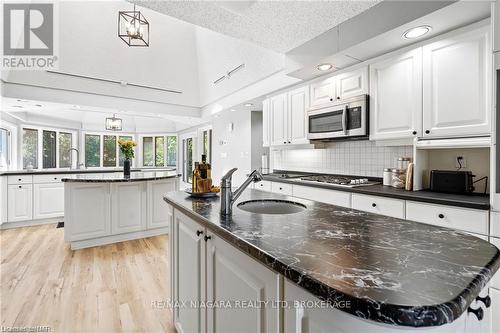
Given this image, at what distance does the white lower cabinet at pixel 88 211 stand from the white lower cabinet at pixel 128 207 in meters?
0.07

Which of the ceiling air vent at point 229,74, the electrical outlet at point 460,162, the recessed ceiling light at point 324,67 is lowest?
the electrical outlet at point 460,162

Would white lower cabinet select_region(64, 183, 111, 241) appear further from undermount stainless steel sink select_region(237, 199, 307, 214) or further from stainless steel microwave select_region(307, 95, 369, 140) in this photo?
stainless steel microwave select_region(307, 95, 369, 140)

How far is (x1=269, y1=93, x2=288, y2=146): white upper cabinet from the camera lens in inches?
143

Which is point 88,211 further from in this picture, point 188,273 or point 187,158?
point 187,158

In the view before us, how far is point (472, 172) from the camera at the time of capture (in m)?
2.09

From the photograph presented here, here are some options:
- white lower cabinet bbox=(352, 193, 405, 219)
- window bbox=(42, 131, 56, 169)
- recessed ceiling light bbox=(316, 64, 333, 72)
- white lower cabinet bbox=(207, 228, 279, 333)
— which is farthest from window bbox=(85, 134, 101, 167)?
white lower cabinet bbox=(207, 228, 279, 333)

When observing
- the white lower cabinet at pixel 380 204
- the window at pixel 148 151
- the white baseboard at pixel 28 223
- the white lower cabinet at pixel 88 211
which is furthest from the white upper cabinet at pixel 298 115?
the window at pixel 148 151

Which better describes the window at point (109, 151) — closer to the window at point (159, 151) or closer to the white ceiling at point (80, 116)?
the white ceiling at point (80, 116)

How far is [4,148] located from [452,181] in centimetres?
701

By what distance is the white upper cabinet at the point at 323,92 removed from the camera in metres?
2.94

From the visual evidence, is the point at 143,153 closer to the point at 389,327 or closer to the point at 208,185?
the point at 208,185

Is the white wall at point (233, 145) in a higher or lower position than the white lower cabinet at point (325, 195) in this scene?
higher

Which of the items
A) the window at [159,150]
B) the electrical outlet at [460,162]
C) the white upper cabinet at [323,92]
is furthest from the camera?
the window at [159,150]

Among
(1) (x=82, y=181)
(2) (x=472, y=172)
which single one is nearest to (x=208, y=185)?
(2) (x=472, y=172)
